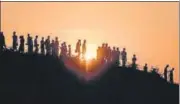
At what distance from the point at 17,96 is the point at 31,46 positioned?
20.5 ft

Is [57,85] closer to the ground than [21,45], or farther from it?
closer to the ground

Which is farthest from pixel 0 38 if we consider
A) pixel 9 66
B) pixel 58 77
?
pixel 58 77

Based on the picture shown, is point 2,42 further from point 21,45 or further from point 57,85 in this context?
point 57,85

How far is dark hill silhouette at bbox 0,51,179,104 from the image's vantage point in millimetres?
61219

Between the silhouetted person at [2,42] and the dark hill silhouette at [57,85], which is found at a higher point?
the silhouetted person at [2,42]

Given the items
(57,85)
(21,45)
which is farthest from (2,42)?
(57,85)

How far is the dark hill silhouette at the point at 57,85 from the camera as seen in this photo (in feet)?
201

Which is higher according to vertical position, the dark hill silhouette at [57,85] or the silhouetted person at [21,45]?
the silhouetted person at [21,45]

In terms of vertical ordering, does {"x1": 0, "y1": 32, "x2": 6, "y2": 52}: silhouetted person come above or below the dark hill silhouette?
above

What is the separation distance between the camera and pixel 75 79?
67.1 m

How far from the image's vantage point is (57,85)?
64.2 metres

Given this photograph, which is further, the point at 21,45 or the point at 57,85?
the point at 57,85

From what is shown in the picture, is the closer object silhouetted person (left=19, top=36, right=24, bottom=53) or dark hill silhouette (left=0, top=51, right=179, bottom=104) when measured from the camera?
dark hill silhouette (left=0, top=51, right=179, bottom=104)

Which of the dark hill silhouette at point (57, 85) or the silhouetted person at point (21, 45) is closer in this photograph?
the dark hill silhouette at point (57, 85)
